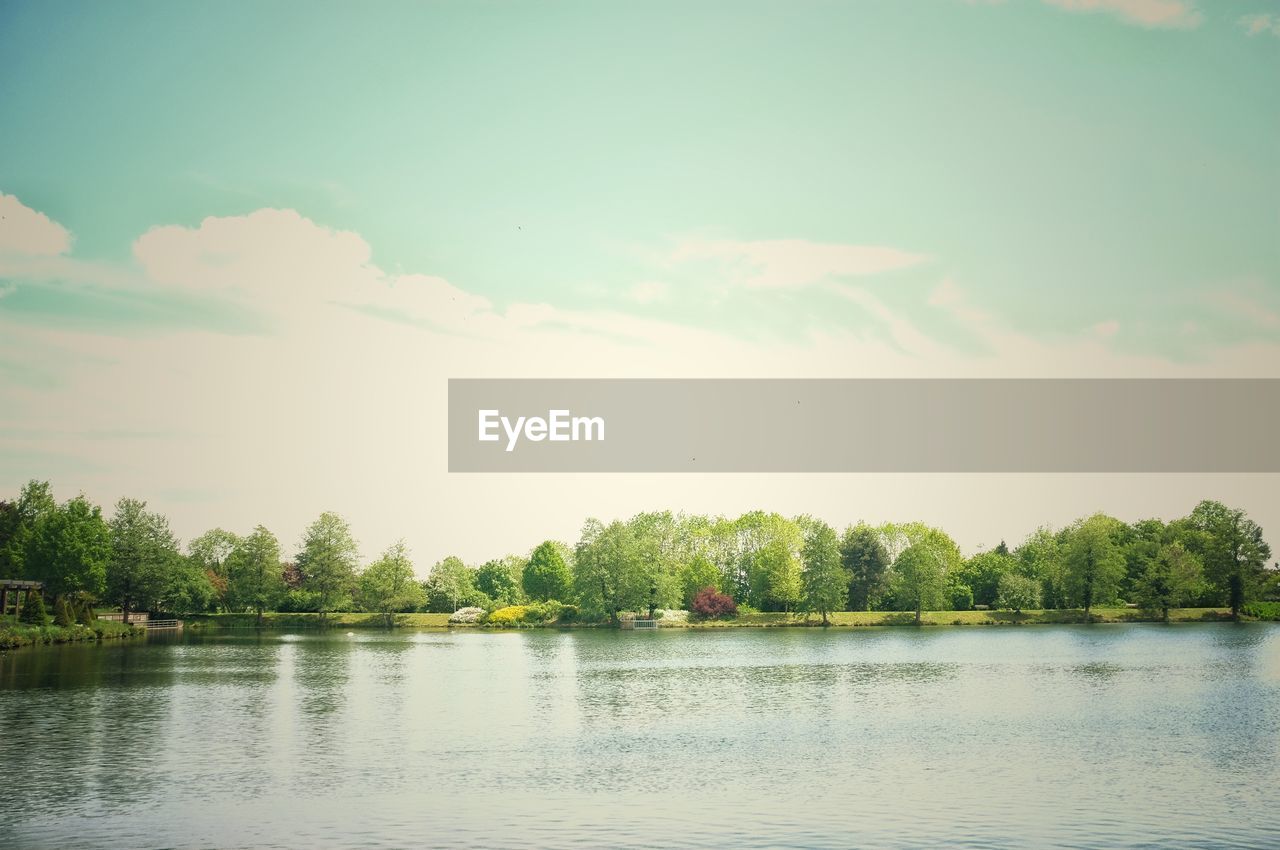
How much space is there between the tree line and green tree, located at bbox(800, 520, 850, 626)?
0.17 meters

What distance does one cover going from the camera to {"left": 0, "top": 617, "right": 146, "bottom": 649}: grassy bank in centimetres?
7707

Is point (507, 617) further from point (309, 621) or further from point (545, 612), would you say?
point (309, 621)

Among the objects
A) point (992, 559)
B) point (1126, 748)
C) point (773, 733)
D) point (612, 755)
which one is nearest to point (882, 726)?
point (773, 733)

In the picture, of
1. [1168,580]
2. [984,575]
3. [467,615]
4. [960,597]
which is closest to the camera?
[1168,580]

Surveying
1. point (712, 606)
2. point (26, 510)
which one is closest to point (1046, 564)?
point (712, 606)

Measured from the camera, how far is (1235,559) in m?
120

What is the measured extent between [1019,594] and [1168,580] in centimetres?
1652

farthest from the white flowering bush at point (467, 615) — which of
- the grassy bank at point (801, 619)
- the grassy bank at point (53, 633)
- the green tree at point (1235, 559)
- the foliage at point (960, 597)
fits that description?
the green tree at point (1235, 559)

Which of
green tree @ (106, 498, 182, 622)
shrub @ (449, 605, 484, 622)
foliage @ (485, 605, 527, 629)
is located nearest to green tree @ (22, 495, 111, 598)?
green tree @ (106, 498, 182, 622)

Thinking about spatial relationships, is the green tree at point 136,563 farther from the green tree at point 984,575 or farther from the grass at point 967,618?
the green tree at point 984,575

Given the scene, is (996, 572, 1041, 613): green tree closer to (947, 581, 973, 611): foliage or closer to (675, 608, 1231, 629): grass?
(675, 608, 1231, 629): grass

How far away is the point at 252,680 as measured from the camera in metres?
58.8

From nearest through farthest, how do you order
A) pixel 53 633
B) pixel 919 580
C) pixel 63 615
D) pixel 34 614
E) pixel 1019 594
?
pixel 53 633
pixel 34 614
pixel 63 615
pixel 919 580
pixel 1019 594

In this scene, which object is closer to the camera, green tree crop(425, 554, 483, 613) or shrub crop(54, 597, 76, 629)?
shrub crop(54, 597, 76, 629)
